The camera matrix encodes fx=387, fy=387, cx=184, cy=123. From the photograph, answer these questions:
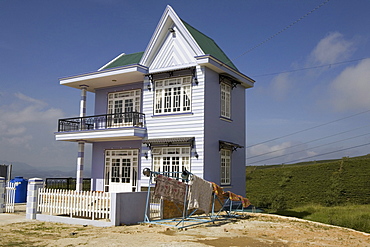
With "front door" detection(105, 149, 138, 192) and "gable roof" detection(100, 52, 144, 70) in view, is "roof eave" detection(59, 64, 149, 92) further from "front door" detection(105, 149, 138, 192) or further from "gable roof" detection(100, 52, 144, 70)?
"front door" detection(105, 149, 138, 192)

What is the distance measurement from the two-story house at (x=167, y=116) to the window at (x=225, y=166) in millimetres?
24

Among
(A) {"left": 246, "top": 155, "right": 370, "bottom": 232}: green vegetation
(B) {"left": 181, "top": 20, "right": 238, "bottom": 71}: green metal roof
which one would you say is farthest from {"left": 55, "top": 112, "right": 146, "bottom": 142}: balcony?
(A) {"left": 246, "top": 155, "right": 370, "bottom": 232}: green vegetation

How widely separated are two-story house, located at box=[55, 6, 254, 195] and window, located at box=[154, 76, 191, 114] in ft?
0.15

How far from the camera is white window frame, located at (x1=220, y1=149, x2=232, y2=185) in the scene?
18436 mm

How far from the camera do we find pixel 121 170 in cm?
2038

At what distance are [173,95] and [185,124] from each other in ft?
5.22

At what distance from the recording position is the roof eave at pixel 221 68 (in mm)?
16812

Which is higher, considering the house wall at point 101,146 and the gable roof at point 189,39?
the gable roof at point 189,39

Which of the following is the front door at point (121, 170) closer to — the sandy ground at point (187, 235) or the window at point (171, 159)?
the window at point (171, 159)

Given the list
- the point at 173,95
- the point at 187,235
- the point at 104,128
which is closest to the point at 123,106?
the point at 104,128

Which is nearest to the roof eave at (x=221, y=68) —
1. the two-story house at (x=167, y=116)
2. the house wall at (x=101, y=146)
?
the two-story house at (x=167, y=116)

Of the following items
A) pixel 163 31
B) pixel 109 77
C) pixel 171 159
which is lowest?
pixel 171 159

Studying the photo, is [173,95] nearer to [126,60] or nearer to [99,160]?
[126,60]

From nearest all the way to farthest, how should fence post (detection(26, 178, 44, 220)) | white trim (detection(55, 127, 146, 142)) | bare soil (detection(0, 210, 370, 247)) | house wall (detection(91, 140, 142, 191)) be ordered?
1. bare soil (detection(0, 210, 370, 247))
2. fence post (detection(26, 178, 44, 220))
3. white trim (detection(55, 127, 146, 142))
4. house wall (detection(91, 140, 142, 191))
